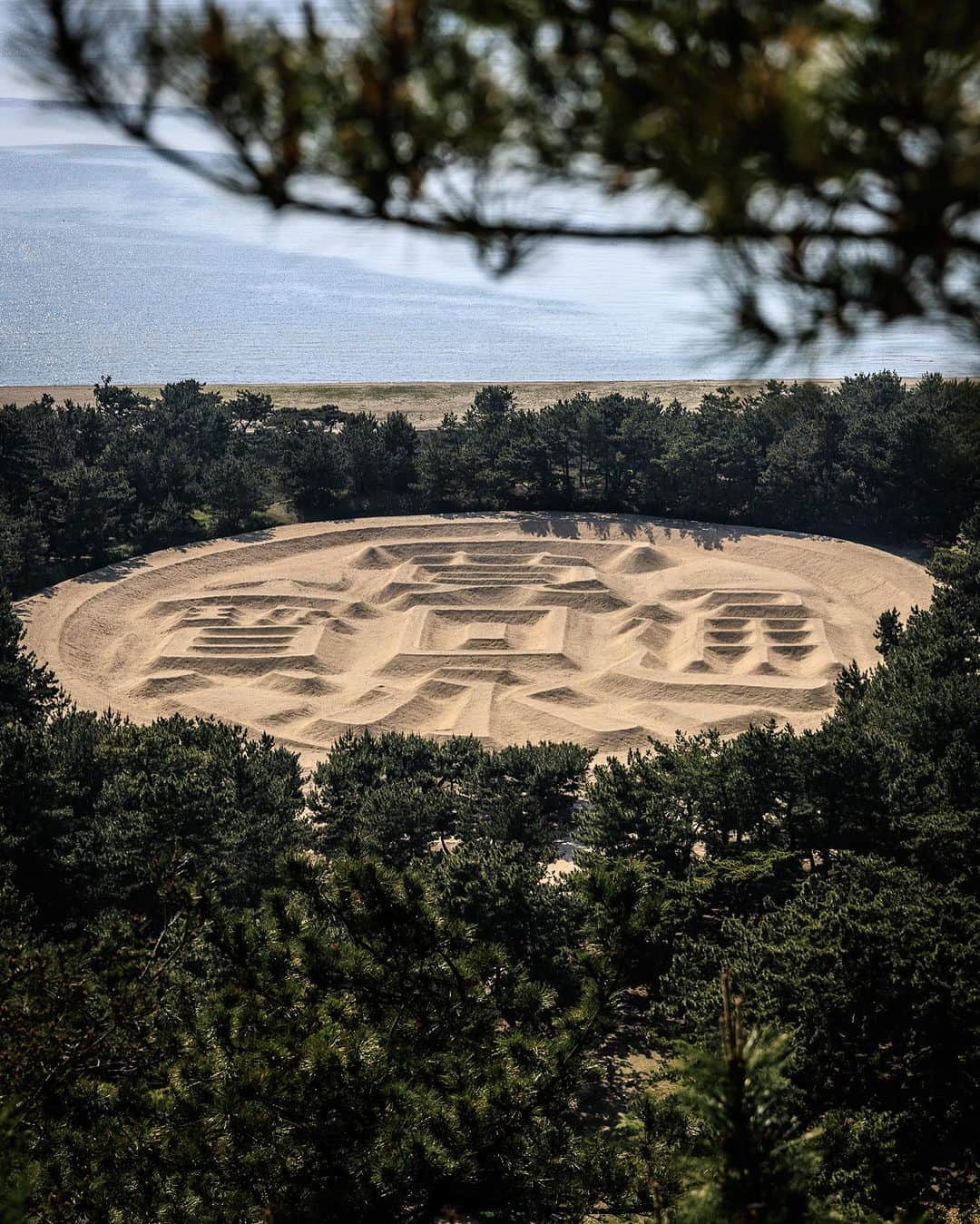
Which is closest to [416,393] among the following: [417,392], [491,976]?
[417,392]

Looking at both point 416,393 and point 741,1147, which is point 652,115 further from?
point 416,393

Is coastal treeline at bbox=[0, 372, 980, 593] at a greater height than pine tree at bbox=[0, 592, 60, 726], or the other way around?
coastal treeline at bbox=[0, 372, 980, 593]

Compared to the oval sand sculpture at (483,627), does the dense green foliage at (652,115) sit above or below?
above

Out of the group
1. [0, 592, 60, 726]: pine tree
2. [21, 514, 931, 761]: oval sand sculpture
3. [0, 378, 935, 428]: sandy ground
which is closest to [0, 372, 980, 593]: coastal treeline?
[21, 514, 931, 761]: oval sand sculpture

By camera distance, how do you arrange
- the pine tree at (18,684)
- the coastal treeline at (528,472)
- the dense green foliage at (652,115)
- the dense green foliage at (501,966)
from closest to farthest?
the dense green foliage at (652,115), the dense green foliage at (501,966), the pine tree at (18,684), the coastal treeline at (528,472)

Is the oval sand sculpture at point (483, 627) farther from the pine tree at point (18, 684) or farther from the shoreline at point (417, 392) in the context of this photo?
the shoreline at point (417, 392)

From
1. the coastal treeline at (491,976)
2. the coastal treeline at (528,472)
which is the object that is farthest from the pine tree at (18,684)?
the coastal treeline at (528,472)

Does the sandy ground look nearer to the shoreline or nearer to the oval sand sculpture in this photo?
the shoreline
